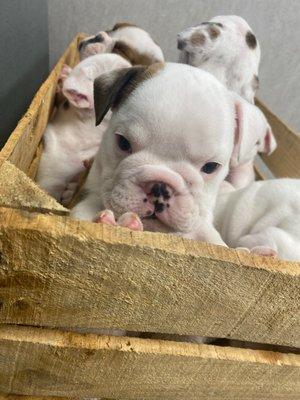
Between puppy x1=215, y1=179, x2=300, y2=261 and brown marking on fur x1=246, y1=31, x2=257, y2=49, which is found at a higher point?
brown marking on fur x1=246, y1=31, x2=257, y2=49

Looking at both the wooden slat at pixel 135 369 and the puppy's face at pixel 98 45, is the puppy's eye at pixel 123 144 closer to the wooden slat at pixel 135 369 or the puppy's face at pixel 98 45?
the wooden slat at pixel 135 369

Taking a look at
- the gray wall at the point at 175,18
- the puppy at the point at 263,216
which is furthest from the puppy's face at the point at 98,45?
the puppy at the point at 263,216

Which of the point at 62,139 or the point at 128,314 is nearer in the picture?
the point at 128,314

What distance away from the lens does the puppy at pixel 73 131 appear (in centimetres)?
114

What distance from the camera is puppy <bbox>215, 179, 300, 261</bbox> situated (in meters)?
0.87

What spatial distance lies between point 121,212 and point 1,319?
27cm

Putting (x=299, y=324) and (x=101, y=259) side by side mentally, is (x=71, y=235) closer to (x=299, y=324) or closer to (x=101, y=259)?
(x=101, y=259)

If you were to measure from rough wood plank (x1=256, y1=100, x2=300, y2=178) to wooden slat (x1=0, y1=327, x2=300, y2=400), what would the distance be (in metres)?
0.79

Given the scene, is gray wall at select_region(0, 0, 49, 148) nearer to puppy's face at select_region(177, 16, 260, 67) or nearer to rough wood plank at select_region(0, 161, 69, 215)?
puppy's face at select_region(177, 16, 260, 67)

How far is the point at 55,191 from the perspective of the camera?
1.13m

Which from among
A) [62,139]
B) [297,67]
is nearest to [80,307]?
[62,139]

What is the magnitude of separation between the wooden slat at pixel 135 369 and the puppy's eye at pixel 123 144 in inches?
13.7

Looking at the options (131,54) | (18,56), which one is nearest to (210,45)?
(131,54)

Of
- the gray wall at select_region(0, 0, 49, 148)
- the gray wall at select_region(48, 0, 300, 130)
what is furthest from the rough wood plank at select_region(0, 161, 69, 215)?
the gray wall at select_region(48, 0, 300, 130)
